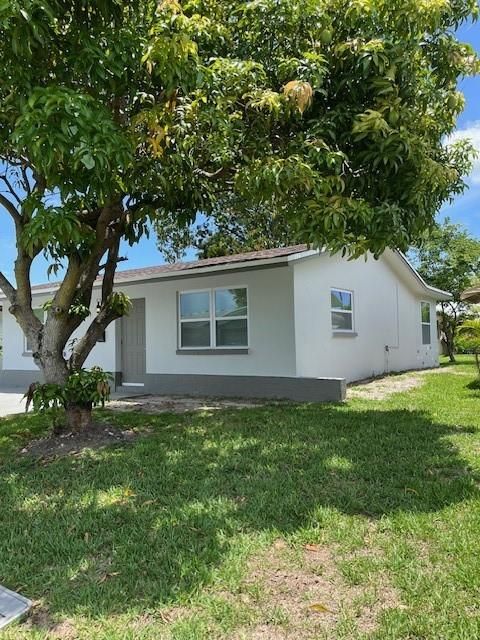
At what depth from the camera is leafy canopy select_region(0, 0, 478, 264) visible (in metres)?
4.84

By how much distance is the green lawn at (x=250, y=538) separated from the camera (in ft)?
8.54

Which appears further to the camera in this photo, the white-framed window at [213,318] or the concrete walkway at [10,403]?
the white-framed window at [213,318]

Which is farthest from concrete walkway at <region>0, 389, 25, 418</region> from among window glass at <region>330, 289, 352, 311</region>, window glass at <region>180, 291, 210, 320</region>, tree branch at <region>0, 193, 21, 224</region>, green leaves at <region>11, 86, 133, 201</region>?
window glass at <region>330, 289, 352, 311</region>

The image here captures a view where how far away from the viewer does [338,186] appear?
234 inches

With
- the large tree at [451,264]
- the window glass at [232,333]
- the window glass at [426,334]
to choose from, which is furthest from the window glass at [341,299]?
the large tree at [451,264]

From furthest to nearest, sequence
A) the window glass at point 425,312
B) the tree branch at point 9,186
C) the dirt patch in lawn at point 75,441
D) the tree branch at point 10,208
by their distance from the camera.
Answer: the window glass at point 425,312, the tree branch at point 9,186, the tree branch at point 10,208, the dirt patch in lawn at point 75,441

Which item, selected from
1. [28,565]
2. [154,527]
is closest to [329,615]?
[154,527]

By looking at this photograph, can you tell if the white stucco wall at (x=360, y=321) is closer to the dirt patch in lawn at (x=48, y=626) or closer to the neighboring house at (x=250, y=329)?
the neighboring house at (x=250, y=329)

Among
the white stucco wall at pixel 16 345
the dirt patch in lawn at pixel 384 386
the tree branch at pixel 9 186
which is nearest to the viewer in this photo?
the tree branch at pixel 9 186

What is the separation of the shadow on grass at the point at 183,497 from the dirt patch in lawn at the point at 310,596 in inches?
14.0

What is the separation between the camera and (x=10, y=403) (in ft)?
36.5

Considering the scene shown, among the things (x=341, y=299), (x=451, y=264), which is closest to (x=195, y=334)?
(x=341, y=299)

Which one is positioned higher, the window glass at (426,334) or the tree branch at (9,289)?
the tree branch at (9,289)

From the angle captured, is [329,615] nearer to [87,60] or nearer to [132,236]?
[87,60]
